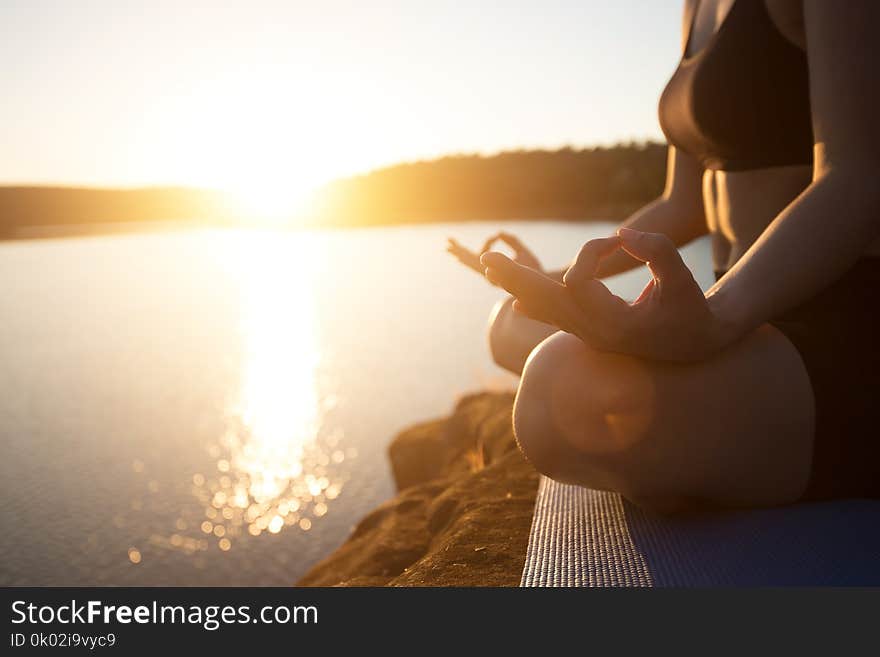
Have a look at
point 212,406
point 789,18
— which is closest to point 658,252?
point 789,18

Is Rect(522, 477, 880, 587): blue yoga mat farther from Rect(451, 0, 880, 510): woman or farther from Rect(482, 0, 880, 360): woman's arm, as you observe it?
Rect(482, 0, 880, 360): woman's arm

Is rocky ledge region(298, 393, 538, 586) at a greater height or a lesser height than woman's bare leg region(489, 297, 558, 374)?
lesser

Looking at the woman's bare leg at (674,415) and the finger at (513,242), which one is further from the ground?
the finger at (513,242)

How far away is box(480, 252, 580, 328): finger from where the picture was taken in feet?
2.99

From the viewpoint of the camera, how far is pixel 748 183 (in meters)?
1.46

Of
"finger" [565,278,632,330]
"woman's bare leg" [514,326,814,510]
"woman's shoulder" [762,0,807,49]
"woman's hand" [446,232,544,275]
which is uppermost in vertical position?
"woman's shoulder" [762,0,807,49]

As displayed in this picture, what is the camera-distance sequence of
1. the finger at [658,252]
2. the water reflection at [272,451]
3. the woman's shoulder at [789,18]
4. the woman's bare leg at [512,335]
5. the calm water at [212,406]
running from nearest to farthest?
the finger at [658,252] → the woman's shoulder at [789,18] → the woman's bare leg at [512,335] → the calm water at [212,406] → the water reflection at [272,451]

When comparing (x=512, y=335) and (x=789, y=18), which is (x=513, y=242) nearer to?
(x=512, y=335)

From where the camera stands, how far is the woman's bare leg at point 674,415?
1025mm

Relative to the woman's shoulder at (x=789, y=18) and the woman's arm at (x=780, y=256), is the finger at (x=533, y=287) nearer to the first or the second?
the woman's arm at (x=780, y=256)

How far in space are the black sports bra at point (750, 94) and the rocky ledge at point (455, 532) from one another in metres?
1.00

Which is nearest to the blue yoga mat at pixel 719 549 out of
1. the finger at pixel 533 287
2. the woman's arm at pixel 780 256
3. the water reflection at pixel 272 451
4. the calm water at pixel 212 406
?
the woman's arm at pixel 780 256

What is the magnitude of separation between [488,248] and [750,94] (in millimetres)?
859

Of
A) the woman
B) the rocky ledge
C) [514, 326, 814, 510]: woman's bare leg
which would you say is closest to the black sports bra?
the woman
